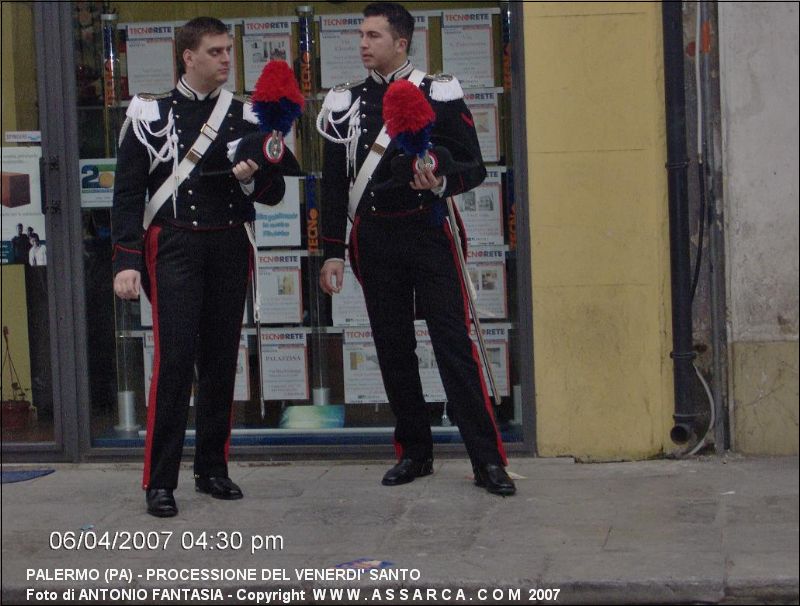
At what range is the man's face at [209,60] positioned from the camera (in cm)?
613

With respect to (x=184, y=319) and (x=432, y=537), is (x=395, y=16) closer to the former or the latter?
(x=184, y=319)

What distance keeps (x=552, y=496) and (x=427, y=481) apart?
675 mm


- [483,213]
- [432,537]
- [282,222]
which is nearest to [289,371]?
[282,222]

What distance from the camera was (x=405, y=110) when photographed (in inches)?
233

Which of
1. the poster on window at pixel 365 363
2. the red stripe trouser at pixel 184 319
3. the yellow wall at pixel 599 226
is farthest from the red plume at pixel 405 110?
the poster on window at pixel 365 363

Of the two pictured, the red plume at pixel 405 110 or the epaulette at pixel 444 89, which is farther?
the epaulette at pixel 444 89

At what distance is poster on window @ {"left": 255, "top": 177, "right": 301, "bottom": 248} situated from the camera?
755 cm

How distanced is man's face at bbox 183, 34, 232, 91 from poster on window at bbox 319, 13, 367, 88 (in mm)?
1326

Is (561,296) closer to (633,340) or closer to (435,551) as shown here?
(633,340)

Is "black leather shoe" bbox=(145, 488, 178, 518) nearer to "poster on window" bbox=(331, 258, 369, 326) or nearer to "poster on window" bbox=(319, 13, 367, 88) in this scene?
"poster on window" bbox=(331, 258, 369, 326)

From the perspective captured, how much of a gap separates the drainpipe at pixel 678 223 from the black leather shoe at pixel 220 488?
2.15m

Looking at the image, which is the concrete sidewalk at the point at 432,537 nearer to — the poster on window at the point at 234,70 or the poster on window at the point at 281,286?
the poster on window at the point at 281,286

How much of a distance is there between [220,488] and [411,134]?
73.8 inches

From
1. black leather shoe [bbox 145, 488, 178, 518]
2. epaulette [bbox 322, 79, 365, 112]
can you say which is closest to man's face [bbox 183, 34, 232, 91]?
epaulette [bbox 322, 79, 365, 112]
